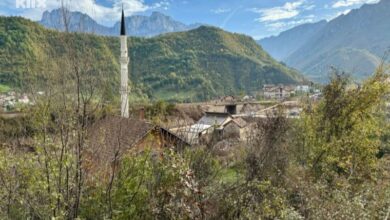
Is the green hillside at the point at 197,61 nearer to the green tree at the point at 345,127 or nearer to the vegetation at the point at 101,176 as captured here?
the green tree at the point at 345,127

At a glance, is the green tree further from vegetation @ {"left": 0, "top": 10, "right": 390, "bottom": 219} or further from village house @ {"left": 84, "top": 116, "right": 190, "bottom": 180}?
village house @ {"left": 84, "top": 116, "right": 190, "bottom": 180}

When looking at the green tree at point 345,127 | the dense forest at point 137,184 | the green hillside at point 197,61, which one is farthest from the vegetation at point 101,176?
the green hillside at point 197,61

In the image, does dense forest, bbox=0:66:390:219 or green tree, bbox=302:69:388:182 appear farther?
green tree, bbox=302:69:388:182

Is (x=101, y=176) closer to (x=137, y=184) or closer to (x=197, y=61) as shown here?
(x=137, y=184)

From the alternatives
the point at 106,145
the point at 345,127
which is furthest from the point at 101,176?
the point at 345,127

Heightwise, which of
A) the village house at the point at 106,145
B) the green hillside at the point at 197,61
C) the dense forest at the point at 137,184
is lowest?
the dense forest at the point at 137,184

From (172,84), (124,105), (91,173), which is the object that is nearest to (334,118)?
(124,105)

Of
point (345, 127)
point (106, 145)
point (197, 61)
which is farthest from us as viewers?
point (197, 61)

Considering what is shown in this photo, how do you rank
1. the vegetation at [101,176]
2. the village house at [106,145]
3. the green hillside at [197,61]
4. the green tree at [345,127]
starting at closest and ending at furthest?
the vegetation at [101,176], the village house at [106,145], the green tree at [345,127], the green hillside at [197,61]

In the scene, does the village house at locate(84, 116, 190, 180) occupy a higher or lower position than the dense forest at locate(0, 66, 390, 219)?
higher

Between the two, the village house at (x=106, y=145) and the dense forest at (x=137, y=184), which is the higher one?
the village house at (x=106, y=145)

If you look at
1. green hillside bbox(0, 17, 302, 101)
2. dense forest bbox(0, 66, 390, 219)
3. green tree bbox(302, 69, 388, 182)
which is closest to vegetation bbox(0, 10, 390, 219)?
dense forest bbox(0, 66, 390, 219)

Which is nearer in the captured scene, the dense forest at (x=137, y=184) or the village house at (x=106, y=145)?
the dense forest at (x=137, y=184)

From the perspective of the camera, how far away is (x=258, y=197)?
620cm
